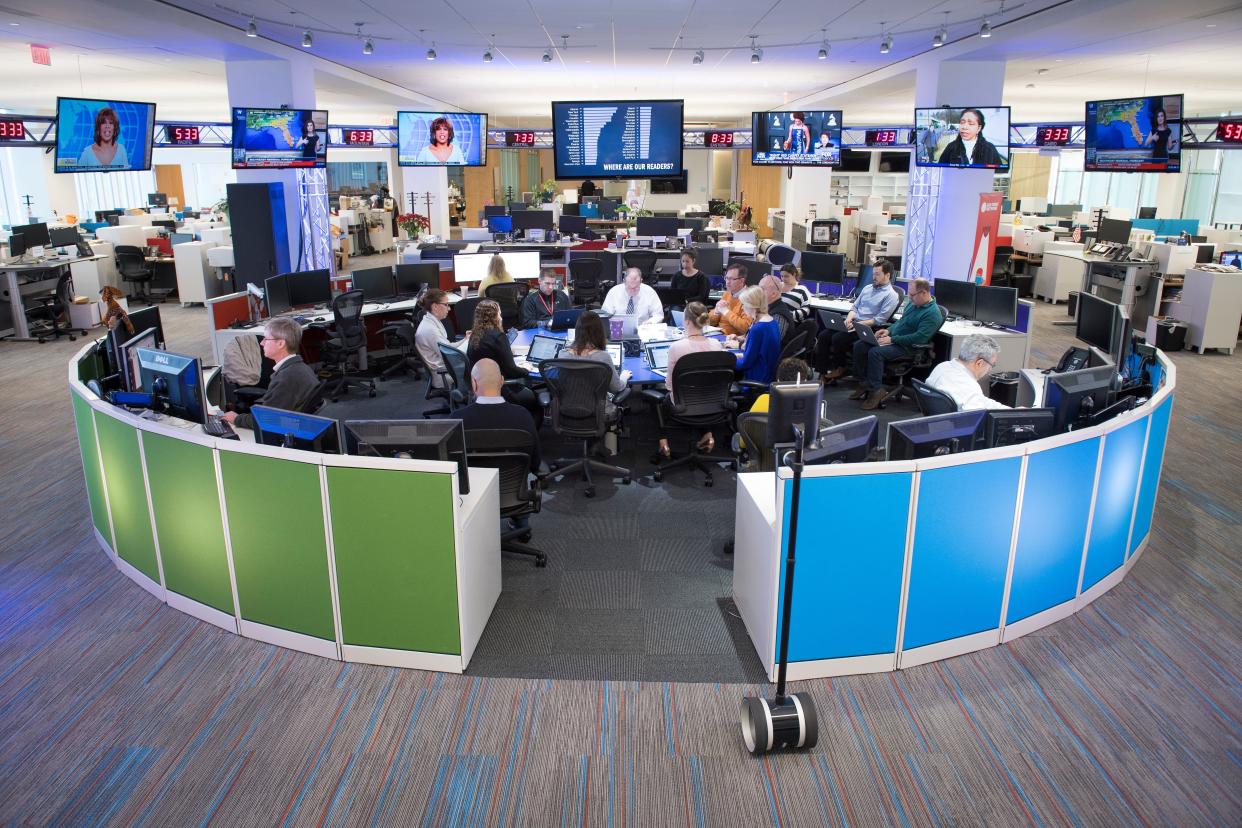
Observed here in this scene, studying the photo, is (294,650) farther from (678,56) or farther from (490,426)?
(678,56)

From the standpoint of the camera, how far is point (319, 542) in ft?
12.9

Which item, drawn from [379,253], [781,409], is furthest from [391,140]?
[781,409]

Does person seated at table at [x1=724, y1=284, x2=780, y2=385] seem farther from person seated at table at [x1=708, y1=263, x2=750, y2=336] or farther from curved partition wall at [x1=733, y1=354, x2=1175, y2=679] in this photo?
curved partition wall at [x1=733, y1=354, x2=1175, y2=679]

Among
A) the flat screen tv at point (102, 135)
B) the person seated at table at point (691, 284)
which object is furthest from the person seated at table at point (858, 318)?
the flat screen tv at point (102, 135)

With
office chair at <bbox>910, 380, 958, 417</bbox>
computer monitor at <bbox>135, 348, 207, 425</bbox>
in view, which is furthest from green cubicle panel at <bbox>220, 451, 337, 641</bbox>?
office chair at <bbox>910, 380, 958, 417</bbox>

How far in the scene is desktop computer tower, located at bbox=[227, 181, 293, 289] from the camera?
10.4 m

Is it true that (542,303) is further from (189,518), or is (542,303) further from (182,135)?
(182,135)

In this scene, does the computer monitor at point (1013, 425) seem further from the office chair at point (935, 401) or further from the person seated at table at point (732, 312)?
the person seated at table at point (732, 312)

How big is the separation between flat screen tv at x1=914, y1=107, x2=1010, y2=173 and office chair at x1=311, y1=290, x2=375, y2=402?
21.4 ft

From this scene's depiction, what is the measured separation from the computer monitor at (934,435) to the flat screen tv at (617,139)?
22.8ft

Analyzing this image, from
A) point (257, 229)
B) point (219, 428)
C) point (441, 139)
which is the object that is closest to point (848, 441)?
point (219, 428)

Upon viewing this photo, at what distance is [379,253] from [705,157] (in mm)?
10299

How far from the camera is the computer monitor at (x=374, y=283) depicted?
9672mm

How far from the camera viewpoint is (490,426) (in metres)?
5.00
